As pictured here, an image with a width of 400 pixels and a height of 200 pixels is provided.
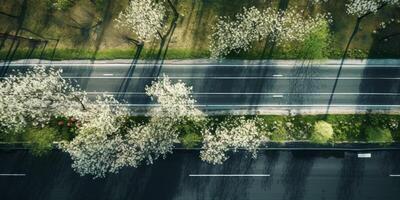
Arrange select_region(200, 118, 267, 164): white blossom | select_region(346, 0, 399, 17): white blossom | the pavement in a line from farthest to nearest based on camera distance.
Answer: the pavement
select_region(346, 0, 399, 17): white blossom
select_region(200, 118, 267, 164): white blossom

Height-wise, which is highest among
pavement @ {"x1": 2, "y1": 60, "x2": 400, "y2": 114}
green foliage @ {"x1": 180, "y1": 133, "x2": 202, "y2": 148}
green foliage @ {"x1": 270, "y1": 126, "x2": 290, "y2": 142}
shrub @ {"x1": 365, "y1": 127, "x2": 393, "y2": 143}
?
pavement @ {"x1": 2, "y1": 60, "x2": 400, "y2": 114}

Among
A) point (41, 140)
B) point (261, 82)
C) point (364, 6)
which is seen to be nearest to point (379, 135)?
point (261, 82)

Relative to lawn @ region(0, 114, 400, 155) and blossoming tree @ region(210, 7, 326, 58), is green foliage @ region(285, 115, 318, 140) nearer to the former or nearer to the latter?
lawn @ region(0, 114, 400, 155)

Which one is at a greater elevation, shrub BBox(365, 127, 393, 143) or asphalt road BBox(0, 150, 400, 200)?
shrub BBox(365, 127, 393, 143)

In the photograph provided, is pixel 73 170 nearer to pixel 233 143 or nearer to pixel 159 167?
pixel 159 167

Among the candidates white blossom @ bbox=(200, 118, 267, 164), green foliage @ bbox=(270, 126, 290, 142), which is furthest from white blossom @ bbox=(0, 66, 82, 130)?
green foliage @ bbox=(270, 126, 290, 142)

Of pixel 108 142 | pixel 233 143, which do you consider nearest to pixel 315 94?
pixel 233 143

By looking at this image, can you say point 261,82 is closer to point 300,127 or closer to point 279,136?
point 279,136
